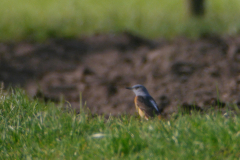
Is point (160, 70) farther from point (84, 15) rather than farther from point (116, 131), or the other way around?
point (84, 15)

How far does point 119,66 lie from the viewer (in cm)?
783

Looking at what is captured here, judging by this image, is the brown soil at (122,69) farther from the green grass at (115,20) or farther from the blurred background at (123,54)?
the green grass at (115,20)

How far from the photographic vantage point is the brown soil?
6551mm

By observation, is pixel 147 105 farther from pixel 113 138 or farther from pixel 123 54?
pixel 123 54

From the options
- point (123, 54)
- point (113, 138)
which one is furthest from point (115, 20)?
point (113, 138)

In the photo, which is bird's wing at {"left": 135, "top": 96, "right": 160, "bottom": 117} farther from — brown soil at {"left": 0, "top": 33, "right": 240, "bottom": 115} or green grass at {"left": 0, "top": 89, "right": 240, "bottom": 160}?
green grass at {"left": 0, "top": 89, "right": 240, "bottom": 160}

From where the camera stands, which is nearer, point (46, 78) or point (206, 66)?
point (206, 66)

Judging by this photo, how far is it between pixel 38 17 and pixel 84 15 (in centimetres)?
134

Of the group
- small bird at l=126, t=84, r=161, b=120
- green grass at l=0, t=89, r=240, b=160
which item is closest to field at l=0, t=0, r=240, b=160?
green grass at l=0, t=89, r=240, b=160

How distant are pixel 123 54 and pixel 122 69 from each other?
2.23 feet

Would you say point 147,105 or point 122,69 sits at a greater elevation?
point 122,69

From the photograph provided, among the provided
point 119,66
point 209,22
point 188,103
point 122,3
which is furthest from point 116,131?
point 122,3

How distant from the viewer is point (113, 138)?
12.4 ft

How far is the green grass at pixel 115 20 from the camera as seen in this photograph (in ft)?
30.1
